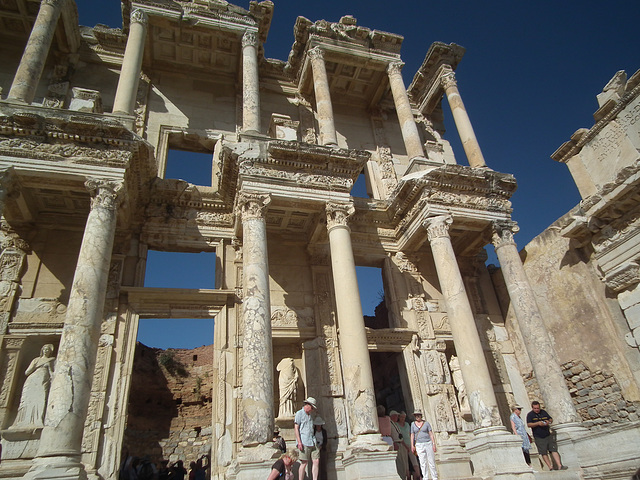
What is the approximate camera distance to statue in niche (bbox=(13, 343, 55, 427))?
9.50m

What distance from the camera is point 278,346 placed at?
12.2 meters

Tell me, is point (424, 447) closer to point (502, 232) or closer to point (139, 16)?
point (502, 232)

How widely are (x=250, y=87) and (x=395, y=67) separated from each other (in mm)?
5602

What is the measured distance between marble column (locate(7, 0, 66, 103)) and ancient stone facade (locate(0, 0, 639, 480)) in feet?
0.20

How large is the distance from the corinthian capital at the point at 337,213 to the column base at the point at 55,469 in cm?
708

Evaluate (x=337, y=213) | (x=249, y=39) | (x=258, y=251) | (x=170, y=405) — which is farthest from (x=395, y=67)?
(x=170, y=405)

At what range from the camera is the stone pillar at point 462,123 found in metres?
14.2

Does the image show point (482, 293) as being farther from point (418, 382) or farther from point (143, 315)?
point (143, 315)

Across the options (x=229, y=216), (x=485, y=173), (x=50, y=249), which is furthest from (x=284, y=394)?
(x=485, y=173)

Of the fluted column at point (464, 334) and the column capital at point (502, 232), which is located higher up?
the column capital at point (502, 232)

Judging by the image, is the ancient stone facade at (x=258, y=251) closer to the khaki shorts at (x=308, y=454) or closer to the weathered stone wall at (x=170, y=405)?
the khaki shorts at (x=308, y=454)

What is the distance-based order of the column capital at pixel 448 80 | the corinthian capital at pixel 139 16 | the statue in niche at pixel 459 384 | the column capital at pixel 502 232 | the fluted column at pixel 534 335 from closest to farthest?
the fluted column at pixel 534 335 → the statue in niche at pixel 459 384 → the column capital at pixel 502 232 → the corinthian capital at pixel 139 16 → the column capital at pixel 448 80

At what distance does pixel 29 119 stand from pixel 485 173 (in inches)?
459

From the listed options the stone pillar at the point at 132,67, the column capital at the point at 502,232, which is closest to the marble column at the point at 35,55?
the stone pillar at the point at 132,67
